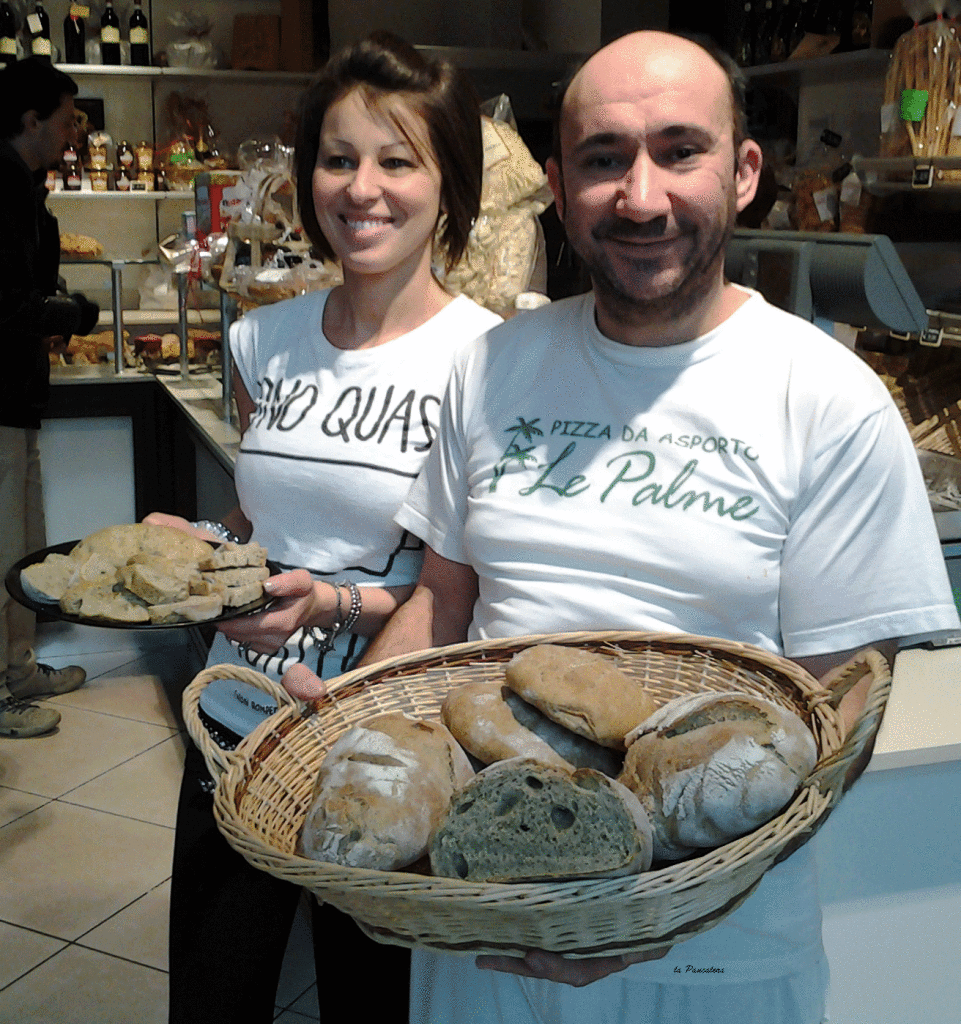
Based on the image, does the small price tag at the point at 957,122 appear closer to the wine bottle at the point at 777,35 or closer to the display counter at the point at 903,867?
the display counter at the point at 903,867

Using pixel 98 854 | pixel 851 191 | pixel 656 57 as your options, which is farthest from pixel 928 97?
pixel 98 854

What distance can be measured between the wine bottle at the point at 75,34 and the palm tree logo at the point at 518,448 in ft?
16.3

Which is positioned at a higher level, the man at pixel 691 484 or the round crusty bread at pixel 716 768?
the man at pixel 691 484

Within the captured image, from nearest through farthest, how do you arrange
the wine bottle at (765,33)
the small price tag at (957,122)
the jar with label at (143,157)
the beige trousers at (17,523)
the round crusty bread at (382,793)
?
the round crusty bread at (382,793)
the small price tag at (957,122)
the beige trousers at (17,523)
the wine bottle at (765,33)
the jar with label at (143,157)

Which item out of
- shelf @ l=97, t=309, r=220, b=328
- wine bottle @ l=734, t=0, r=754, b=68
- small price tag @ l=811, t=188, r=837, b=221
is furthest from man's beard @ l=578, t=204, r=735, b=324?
shelf @ l=97, t=309, r=220, b=328

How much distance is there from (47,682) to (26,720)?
0.25 metres

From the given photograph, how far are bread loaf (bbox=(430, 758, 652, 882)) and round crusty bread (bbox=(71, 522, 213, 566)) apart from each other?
764 millimetres

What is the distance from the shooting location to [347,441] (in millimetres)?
1538

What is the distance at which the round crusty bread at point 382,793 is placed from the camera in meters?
0.94

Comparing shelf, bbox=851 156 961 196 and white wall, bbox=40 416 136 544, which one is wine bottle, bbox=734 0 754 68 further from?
white wall, bbox=40 416 136 544

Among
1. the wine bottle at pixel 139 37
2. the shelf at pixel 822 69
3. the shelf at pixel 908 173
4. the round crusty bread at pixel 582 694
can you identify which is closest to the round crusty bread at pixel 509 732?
the round crusty bread at pixel 582 694

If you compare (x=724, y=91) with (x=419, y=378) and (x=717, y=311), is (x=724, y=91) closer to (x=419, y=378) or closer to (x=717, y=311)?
(x=717, y=311)

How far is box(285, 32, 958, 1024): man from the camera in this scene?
3.82 ft

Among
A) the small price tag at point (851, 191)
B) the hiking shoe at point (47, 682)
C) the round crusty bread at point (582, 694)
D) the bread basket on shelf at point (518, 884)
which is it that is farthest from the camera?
the hiking shoe at point (47, 682)
